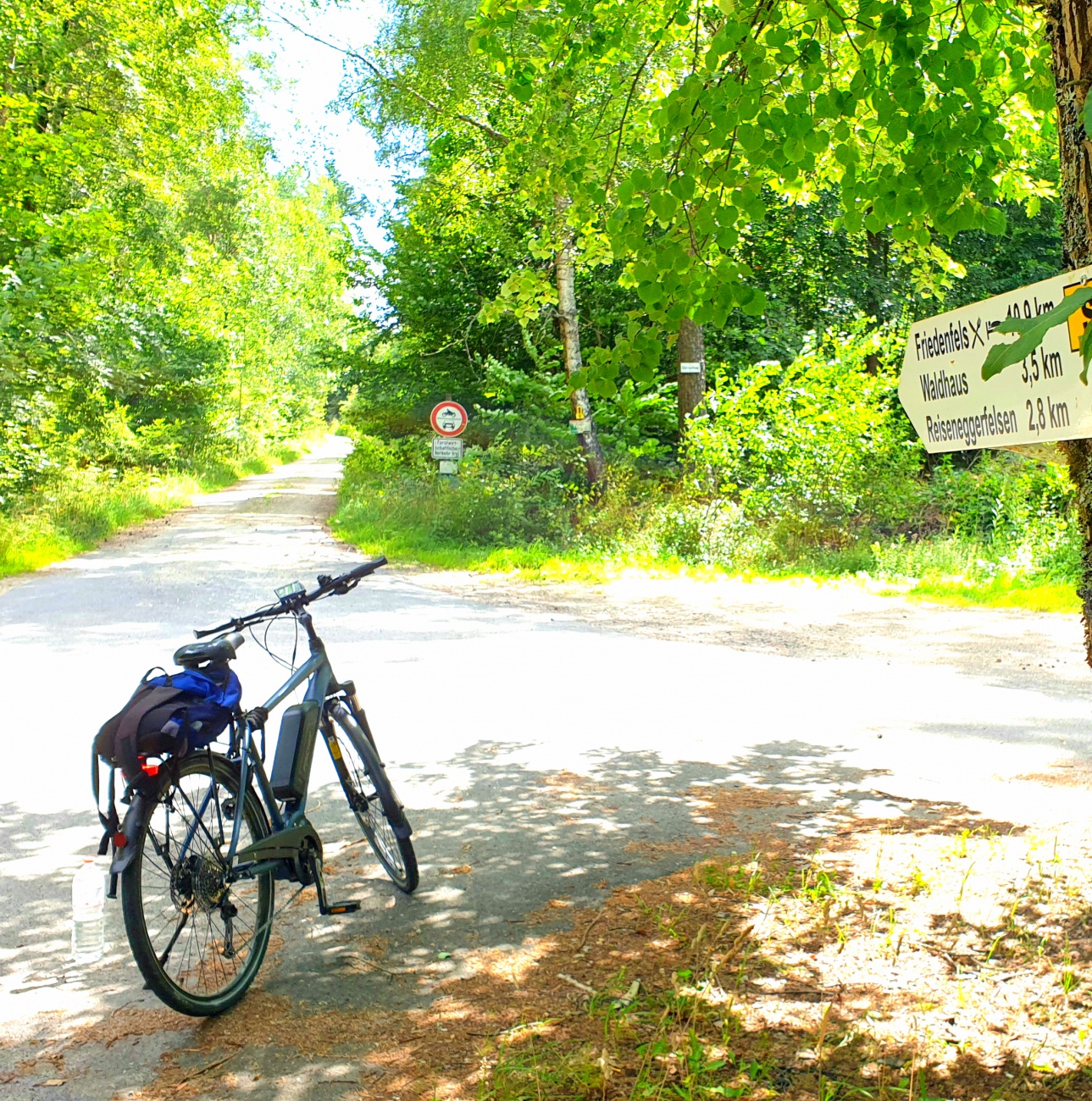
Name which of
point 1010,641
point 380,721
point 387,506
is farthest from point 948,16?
point 387,506

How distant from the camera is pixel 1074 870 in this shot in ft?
14.5

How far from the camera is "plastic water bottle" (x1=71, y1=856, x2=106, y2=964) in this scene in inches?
161

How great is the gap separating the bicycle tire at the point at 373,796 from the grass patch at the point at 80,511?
1315cm

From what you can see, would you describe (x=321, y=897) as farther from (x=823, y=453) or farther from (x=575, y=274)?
(x=575, y=274)

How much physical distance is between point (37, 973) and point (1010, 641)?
888cm

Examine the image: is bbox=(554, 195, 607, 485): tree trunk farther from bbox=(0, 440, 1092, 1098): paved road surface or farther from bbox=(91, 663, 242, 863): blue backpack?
bbox=(91, 663, 242, 863): blue backpack

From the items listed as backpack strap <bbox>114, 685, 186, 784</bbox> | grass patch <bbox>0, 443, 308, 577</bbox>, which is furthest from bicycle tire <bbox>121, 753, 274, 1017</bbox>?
grass patch <bbox>0, 443, 308, 577</bbox>

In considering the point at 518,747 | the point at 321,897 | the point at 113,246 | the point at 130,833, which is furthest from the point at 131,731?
the point at 113,246

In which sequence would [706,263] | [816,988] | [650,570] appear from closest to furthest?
1. [816,988]
2. [706,263]
3. [650,570]

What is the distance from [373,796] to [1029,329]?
352cm

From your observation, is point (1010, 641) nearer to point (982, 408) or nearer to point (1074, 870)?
point (1074, 870)

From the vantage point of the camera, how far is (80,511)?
2162 cm

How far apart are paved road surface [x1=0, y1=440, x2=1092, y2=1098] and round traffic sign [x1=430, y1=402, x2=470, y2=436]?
5.81 m

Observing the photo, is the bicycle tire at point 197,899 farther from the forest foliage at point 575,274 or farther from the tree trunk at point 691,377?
the tree trunk at point 691,377
